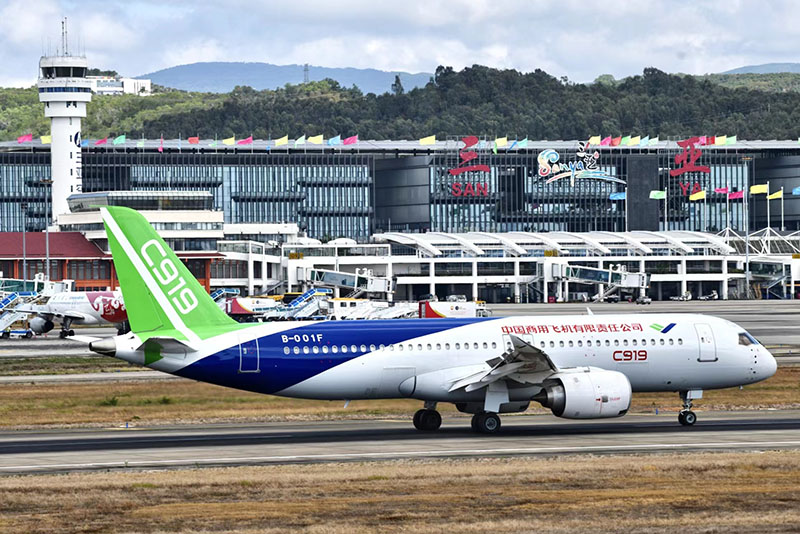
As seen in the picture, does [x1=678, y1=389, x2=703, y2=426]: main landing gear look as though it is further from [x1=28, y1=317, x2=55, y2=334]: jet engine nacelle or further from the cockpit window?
[x1=28, y1=317, x2=55, y2=334]: jet engine nacelle

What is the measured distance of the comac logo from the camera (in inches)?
1665

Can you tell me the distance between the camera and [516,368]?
42281 millimetres

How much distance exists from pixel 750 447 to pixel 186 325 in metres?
17.7

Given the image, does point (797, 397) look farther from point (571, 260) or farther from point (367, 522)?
point (571, 260)

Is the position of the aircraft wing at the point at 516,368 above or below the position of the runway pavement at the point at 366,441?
above

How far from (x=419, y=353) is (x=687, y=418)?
9.24 m

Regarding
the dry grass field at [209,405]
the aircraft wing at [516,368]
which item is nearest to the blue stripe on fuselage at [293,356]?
the aircraft wing at [516,368]

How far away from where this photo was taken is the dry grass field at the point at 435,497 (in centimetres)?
2606

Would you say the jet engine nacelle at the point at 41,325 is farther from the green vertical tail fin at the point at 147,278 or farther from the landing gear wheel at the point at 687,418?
the landing gear wheel at the point at 687,418

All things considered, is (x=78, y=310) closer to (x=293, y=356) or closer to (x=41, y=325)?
(x=41, y=325)

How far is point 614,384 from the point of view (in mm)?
42188

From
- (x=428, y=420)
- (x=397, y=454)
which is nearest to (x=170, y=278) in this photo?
(x=428, y=420)

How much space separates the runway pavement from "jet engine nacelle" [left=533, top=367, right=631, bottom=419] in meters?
0.79

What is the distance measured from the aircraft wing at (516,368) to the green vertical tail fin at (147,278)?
28.6ft
